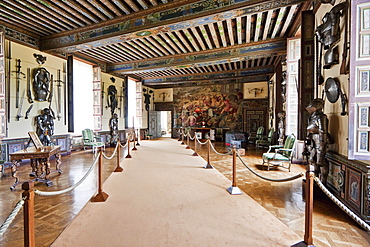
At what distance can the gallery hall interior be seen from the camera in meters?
2.54

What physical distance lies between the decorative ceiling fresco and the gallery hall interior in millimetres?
45

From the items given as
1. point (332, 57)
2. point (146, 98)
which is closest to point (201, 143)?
point (332, 57)

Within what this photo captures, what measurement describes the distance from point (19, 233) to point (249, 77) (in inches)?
532

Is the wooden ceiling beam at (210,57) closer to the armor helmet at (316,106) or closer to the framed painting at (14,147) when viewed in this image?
the armor helmet at (316,106)

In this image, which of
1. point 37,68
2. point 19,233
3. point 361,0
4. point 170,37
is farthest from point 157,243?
point 37,68

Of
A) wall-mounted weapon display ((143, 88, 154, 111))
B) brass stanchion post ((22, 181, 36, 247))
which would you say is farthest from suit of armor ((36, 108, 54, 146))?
wall-mounted weapon display ((143, 88, 154, 111))

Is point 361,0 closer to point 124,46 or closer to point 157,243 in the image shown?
point 157,243

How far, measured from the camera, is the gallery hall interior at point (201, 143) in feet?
8.32

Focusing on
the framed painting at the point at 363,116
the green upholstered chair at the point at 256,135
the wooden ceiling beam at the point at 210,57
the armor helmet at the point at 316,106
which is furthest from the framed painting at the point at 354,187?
the green upholstered chair at the point at 256,135

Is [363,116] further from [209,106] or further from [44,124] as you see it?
[209,106]

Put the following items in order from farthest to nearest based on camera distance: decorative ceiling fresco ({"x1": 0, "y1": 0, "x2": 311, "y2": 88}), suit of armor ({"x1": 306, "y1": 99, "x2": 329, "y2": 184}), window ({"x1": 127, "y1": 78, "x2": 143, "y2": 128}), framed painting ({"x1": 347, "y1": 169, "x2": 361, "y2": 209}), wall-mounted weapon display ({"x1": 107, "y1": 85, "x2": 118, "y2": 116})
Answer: window ({"x1": 127, "y1": 78, "x2": 143, "y2": 128}) < wall-mounted weapon display ({"x1": 107, "y1": 85, "x2": 118, "y2": 116}) < decorative ceiling fresco ({"x1": 0, "y1": 0, "x2": 311, "y2": 88}) < suit of armor ({"x1": 306, "y1": 99, "x2": 329, "y2": 184}) < framed painting ({"x1": 347, "y1": 169, "x2": 361, "y2": 209})

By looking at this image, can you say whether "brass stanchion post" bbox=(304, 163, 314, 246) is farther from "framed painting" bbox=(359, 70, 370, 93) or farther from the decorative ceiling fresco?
the decorative ceiling fresco

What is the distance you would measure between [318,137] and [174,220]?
3025mm

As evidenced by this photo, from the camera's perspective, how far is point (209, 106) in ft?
49.2
